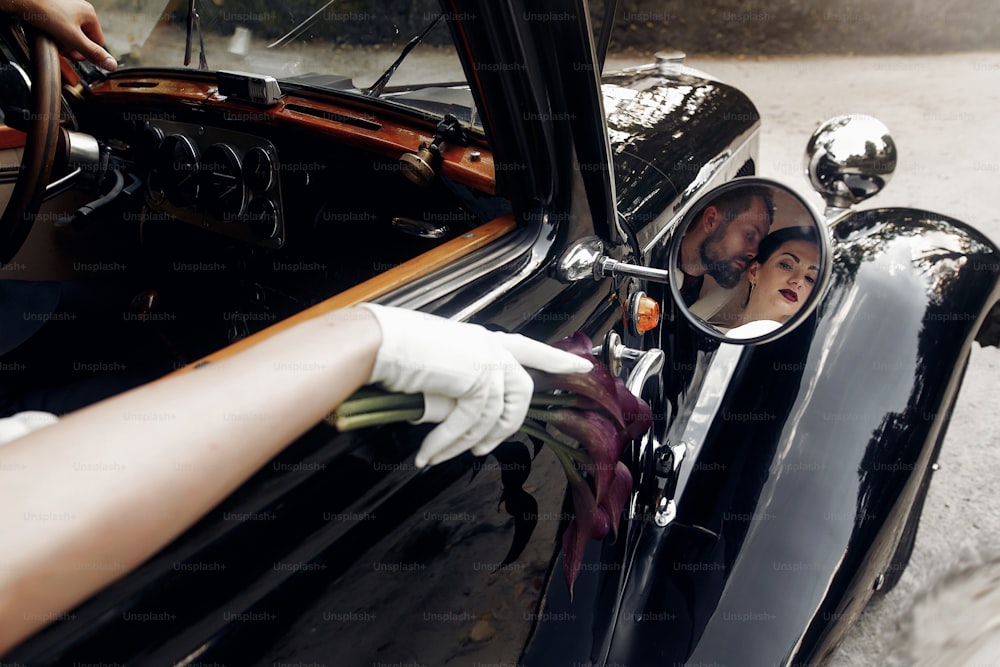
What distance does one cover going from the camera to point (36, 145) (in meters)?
1.51

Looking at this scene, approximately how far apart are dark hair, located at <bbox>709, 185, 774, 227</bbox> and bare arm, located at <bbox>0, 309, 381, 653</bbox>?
805mm

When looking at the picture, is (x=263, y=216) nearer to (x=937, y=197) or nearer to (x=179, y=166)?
(x=179, y=166)

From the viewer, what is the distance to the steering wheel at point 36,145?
4.91ft

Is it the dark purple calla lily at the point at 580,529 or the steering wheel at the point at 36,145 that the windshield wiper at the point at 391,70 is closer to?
the steering wheel at the point at 36,145

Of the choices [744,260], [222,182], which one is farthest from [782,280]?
[222,182]

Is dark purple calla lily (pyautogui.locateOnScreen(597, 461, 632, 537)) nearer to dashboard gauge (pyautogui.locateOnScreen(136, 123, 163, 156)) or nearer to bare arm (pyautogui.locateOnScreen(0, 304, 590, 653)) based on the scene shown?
bare arm (pyautogui.locateOnScreen(0, 304, 590, 653))

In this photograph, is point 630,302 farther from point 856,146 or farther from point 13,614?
point 13,614

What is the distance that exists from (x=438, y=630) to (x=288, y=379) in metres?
0.62

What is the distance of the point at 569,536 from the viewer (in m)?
1.33

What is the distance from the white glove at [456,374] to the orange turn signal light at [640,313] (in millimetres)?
617

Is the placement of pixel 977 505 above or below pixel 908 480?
below

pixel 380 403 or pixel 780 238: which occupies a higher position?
pixel 780 238

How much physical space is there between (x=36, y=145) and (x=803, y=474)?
186 cm

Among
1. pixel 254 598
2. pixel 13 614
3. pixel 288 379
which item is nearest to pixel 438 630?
pixel 254 598
